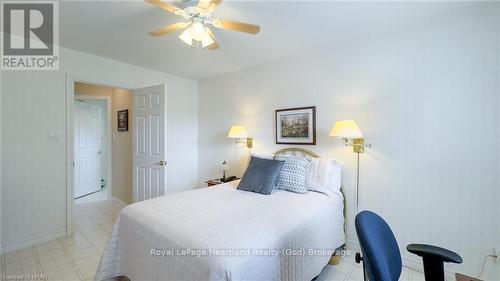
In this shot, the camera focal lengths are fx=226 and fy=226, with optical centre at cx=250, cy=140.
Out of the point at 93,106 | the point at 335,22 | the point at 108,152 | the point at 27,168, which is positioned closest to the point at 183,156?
the point at 108,152

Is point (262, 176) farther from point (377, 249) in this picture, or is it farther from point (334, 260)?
point (377, 249)

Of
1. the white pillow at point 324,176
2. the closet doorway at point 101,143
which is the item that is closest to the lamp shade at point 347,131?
the white pillow at point 324,176

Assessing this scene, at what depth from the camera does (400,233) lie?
2250 millimetres

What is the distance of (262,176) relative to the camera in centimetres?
242

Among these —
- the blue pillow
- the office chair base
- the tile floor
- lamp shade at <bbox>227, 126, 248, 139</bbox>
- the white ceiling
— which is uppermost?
the white ceiling

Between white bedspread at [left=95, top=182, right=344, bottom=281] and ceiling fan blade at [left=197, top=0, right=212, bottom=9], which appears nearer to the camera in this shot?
white bedspread at [left=95, top=182, right=344, bottom=281]

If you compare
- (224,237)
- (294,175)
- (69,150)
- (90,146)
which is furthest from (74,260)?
(90,146)

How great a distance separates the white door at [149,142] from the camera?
3.11 metres

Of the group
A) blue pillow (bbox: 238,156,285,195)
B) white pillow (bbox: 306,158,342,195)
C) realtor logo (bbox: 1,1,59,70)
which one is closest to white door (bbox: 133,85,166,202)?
realtor logo (bbox: 1,1,59,70)

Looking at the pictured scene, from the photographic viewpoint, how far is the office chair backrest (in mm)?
953

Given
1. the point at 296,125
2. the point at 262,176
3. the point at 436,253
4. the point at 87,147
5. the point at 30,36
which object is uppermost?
the point at 30,36

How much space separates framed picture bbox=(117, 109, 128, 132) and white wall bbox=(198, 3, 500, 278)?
3189 millimetres

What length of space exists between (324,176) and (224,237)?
4.76 ft

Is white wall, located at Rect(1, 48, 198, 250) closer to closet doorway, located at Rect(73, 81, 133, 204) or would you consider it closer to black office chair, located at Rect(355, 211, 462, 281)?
closet doorway, located at Rect(73, 81, 133, 204)
